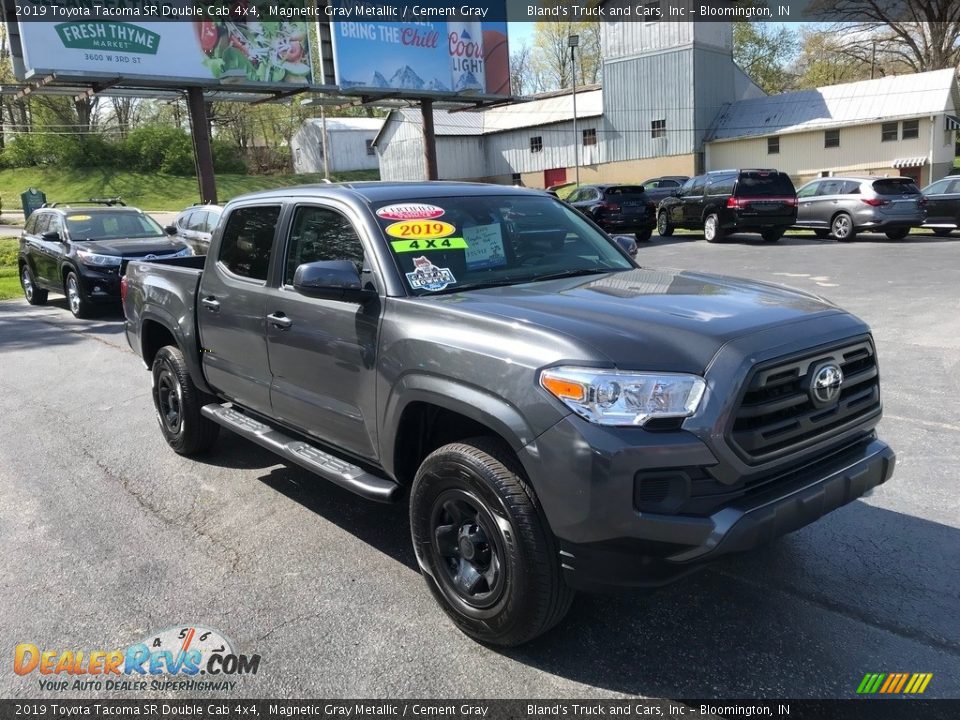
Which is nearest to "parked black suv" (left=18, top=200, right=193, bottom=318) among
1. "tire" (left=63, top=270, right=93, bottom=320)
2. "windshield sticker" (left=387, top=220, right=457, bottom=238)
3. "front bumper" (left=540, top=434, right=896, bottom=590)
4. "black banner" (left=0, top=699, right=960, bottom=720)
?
"tire" (left=63, top=270, right=93, bottom=320)

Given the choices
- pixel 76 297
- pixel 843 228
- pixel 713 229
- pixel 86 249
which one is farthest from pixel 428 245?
pixel 843 228

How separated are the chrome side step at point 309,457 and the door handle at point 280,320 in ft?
2.15

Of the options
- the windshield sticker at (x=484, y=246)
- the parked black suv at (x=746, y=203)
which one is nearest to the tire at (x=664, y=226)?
the parked black suv at (x=746, y=203)

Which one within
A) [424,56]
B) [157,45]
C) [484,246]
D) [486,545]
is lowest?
[486,545]

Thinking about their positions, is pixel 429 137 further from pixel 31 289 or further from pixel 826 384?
pixel 826 384

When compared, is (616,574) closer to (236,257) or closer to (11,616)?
(11,616)

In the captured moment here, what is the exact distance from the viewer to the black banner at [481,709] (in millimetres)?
2695

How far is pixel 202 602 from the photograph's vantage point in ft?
11.8

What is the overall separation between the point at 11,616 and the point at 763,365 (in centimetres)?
347

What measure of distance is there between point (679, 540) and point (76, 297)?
1213cm

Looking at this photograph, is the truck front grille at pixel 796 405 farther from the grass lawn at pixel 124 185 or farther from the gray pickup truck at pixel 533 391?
the grass lawn at pixel 124 185

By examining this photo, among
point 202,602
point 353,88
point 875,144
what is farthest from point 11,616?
point 875,144

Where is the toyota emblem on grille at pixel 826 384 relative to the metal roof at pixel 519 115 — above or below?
below

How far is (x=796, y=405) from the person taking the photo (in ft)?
9.58
